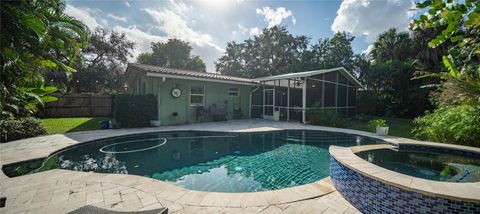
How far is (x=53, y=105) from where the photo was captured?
1273 centimetres

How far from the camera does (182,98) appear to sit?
11484 mm

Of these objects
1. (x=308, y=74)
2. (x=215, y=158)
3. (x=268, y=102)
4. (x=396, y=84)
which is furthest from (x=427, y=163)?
(x=396, y=84)

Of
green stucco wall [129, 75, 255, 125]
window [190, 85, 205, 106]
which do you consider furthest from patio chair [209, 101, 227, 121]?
window [190, 85, 205, 106]

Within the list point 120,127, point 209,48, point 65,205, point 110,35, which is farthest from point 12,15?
point 209,48

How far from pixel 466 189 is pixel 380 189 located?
2.80ft

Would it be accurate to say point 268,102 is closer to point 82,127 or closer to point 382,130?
point 382,130

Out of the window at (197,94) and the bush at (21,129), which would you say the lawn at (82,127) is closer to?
the bush at (21,129)

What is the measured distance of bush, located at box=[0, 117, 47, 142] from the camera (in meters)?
6.57

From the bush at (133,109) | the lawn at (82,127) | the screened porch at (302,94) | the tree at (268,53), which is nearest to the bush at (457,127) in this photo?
the lawn at (82,127)

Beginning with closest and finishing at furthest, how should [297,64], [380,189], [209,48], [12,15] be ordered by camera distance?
[12,15], [380,189], [297,64], [209,48]

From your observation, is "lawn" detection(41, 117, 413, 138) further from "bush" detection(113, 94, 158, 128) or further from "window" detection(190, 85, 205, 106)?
"window" detection(190, 85, 205, 106)

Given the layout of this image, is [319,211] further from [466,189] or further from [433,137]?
[433,137]

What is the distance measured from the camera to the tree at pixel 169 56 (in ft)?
100

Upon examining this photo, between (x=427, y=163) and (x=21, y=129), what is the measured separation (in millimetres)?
12622
